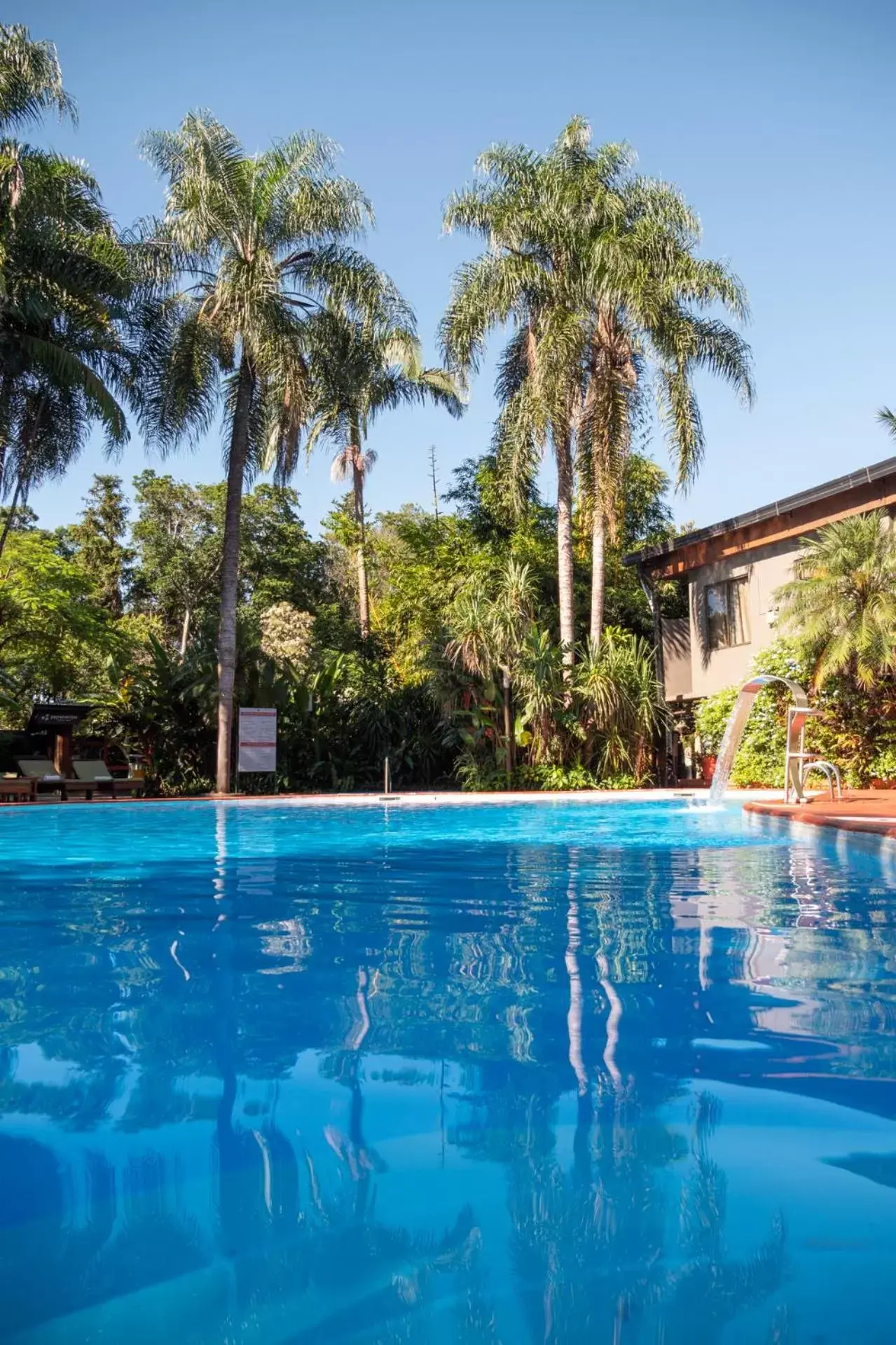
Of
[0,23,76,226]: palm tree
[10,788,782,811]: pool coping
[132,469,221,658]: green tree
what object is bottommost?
[10,788,782,811]: pool coping

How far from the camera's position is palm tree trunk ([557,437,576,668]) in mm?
21734

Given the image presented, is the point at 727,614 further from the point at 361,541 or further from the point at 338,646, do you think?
the point at 338,646

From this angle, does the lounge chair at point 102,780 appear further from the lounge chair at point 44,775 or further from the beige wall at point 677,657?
the beige wall at point 677,657

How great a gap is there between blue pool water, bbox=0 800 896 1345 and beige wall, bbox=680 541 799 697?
14.6 m

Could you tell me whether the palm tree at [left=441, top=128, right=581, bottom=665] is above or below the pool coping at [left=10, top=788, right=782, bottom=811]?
above

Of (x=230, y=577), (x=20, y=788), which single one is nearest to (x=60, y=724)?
(x=20, y=788)

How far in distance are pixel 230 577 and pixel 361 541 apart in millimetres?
11192

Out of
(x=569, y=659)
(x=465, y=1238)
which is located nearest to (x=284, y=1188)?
(x=465, y=1238)

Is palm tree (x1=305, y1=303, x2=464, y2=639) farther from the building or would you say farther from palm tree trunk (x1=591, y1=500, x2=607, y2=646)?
the building

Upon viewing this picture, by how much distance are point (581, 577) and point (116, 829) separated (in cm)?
1632

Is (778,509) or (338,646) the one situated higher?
(778,509)

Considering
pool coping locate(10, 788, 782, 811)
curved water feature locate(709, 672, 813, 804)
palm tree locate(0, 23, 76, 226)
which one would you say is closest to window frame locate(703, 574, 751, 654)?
curved water feature locate(709, 672, 813, 804)

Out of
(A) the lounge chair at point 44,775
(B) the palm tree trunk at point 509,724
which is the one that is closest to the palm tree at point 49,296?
(A) the lounge chair at point 44,775

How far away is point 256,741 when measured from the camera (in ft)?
66.8
